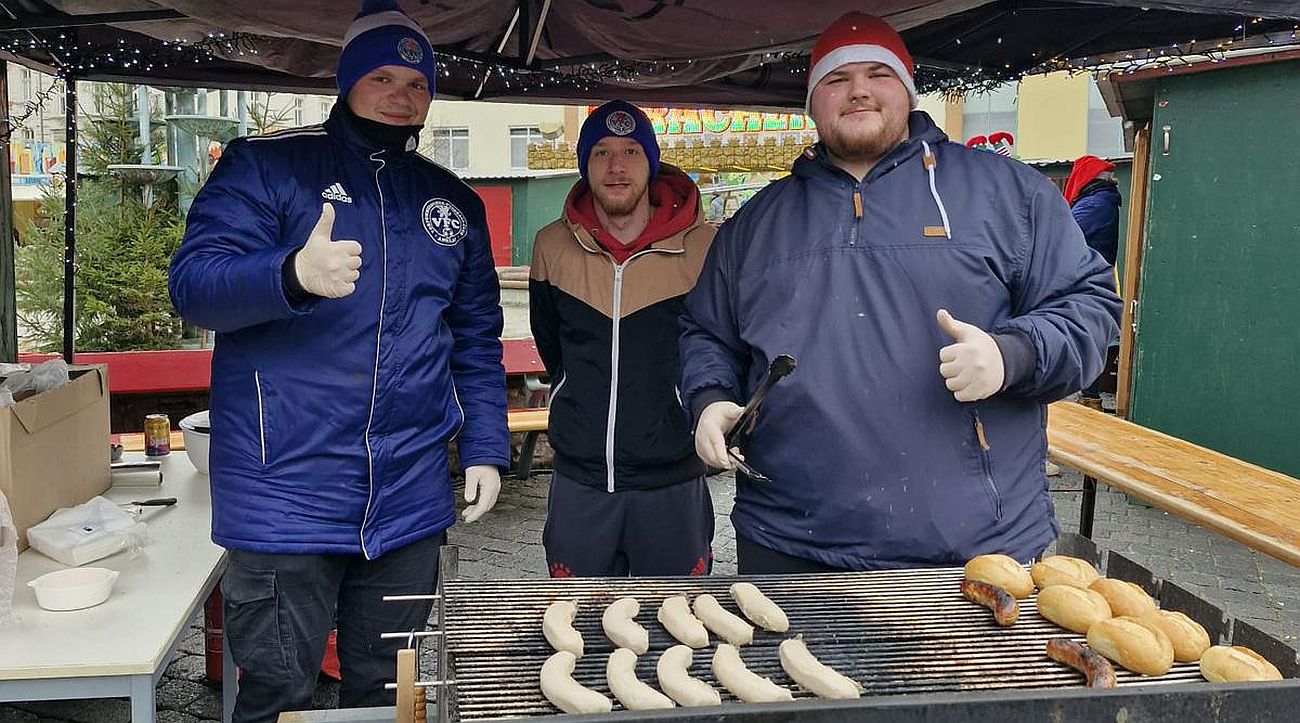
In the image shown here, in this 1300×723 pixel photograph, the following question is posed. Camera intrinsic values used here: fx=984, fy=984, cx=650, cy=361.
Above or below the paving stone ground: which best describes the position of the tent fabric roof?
above

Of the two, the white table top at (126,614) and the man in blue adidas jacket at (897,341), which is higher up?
the man in blue adidas jacket at (897,341)

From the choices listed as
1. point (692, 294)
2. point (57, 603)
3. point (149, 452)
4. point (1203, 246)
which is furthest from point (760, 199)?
point (1203, 246)

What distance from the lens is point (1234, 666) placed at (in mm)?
1658

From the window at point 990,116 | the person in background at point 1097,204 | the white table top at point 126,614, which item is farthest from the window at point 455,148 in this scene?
the white table top at point 126,614

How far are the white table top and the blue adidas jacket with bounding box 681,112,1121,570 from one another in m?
1.41

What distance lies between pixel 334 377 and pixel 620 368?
1.02 m

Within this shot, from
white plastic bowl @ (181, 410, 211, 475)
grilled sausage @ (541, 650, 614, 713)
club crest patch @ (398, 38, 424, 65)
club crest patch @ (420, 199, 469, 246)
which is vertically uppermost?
club crest patch @ (398, 38, 424, 65)

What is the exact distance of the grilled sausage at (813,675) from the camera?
1.57m

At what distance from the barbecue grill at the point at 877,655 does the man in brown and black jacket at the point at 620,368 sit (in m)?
1.14

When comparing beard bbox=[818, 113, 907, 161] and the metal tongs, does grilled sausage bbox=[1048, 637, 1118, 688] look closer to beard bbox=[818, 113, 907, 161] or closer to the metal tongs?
the metal tongs

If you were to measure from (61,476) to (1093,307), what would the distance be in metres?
3.07

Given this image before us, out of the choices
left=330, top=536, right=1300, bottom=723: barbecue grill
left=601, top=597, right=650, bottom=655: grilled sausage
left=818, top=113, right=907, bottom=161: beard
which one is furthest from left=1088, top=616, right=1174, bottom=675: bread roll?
left=818, top=113, right=907, bottom=161: beard

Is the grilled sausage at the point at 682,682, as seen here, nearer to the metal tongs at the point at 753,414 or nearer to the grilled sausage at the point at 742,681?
the grilled sausage at the point at 742,681

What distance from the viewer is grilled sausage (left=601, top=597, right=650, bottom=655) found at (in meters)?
1.78
